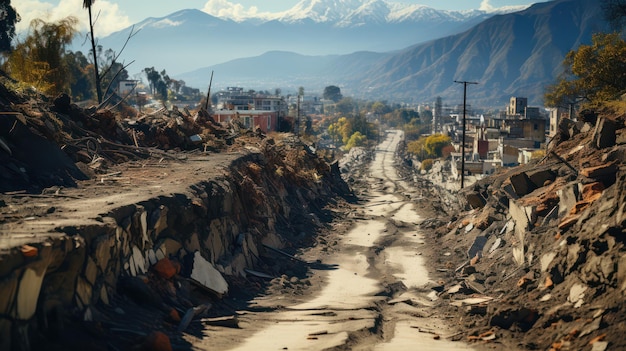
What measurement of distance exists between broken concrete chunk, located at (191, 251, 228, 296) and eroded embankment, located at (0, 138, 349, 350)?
40 millimetres

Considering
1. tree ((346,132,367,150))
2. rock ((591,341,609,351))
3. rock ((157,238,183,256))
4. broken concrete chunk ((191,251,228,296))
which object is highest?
rock ((157,238,183,256))

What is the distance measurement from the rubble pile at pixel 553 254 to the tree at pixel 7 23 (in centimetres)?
4181

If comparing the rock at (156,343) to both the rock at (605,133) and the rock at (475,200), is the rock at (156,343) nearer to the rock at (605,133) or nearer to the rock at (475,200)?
the rock at (605,133)

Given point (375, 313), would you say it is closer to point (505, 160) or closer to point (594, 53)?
point (594, 53)

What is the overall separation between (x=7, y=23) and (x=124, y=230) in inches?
2066

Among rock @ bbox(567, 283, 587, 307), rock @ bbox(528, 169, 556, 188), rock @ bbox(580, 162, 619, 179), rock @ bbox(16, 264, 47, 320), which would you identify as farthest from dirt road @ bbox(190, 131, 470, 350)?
rock @ bbox(580, 162, 619, 179)

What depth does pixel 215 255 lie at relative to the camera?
84.2 ft

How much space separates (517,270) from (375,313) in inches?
186

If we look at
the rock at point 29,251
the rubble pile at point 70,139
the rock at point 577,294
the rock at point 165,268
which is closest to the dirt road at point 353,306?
the rock at point 165,268

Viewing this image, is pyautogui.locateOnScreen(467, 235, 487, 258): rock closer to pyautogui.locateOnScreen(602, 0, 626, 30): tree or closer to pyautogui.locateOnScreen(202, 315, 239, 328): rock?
pyautogui.locateOnScreen(202, 315, 239, 328): rock

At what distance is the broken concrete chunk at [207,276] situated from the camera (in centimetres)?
2217

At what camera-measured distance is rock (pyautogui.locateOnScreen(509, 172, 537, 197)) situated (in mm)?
32531

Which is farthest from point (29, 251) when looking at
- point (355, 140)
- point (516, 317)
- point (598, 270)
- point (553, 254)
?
Result: point (355, 140)

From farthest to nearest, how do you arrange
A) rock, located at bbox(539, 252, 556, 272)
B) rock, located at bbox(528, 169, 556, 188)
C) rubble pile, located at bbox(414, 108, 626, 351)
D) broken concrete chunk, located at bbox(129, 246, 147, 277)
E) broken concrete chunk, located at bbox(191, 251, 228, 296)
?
rock, located at bbox(528, 169, 556, 188) < broken concrete chunk, located at bbox(191, 251, 228, 296) < rock, located at bbox(539, 252, 556, 272) < broken concrete chunk, located at bbox(129, 246, 147, 277) < rubble pile, located at bbox(414, 108, 626, 351)
